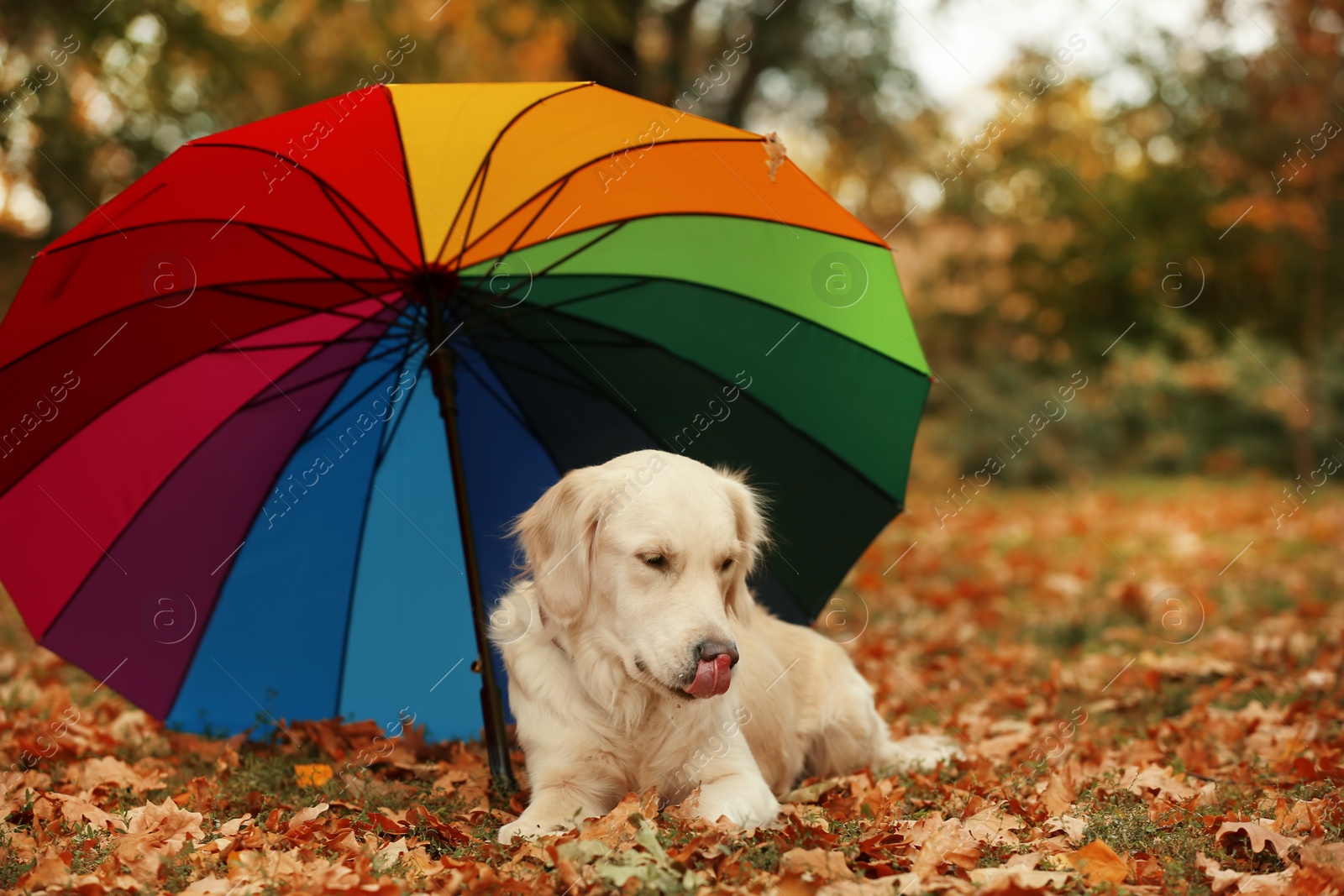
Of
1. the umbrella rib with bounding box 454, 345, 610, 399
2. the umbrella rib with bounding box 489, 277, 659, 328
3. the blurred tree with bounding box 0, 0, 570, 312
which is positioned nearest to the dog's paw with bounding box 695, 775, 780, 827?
the umbrella rib with bounding box 454, 345, 610, 399

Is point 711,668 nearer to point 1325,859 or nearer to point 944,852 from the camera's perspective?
point 944,852

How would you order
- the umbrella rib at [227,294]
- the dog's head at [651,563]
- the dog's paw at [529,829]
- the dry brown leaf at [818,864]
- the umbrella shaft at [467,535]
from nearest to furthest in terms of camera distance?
the dry brown leaf at [818,864]
the dog's head at [651,563]
the dog's paw at [529,829]
the umbrella rib at [227,294]
the umbrella shaft at [467,535]

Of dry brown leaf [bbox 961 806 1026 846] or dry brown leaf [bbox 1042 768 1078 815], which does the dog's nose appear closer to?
dry brown leaf [bbox 961 806 1026 846]

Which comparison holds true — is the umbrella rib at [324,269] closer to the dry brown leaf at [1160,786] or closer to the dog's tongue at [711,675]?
the dog's tongue at [711,675]

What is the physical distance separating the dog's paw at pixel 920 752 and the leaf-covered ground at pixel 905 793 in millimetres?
132

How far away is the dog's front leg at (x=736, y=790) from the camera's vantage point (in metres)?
2.98

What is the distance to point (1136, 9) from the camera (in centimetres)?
1603

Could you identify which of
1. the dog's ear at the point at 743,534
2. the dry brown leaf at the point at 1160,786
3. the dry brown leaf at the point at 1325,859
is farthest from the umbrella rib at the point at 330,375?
the dry brown leaf at the point at 1325,859

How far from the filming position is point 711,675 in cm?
271

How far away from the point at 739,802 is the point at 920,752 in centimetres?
125

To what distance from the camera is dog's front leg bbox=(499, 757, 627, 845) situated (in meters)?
3.00

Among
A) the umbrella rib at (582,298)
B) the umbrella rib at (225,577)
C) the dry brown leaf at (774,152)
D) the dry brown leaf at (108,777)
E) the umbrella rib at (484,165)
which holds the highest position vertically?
the umbrella rib at (484,165)

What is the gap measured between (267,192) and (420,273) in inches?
22.0

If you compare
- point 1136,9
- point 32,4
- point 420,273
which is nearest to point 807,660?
point 420,273
